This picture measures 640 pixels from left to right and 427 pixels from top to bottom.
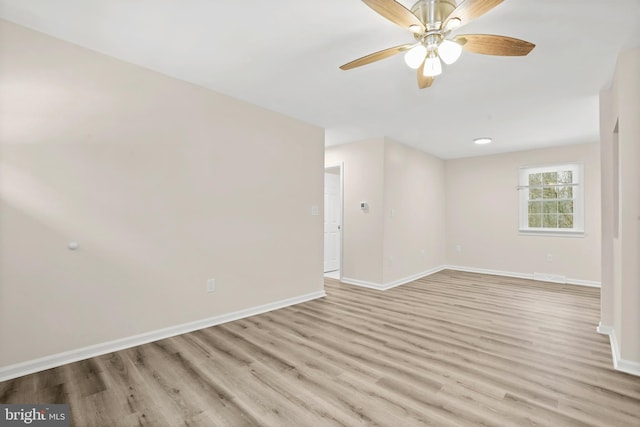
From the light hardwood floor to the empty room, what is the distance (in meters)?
0.02

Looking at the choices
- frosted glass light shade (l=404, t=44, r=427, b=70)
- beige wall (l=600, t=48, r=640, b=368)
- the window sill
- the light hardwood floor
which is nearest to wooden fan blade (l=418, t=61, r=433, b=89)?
frosted glass light shade (l=404, t=44, r=427, b=70)

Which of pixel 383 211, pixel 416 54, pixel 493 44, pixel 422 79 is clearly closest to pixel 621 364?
pixel 493 44

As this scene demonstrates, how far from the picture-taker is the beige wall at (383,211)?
184 inches

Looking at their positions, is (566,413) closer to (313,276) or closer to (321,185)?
(313,276)

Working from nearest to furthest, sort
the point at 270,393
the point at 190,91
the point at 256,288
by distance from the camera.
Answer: the point at 270,393
the point at 190,91
the point at 256,288

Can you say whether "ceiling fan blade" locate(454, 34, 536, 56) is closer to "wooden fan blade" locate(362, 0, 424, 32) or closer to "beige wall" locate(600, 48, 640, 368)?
"wooden fan blade" locate(362, 0, 424, 32)

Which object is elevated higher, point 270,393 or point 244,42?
point 244,42

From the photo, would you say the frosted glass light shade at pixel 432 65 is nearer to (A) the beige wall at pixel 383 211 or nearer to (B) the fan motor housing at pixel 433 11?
(B) the fan motor housing at pixel 433 11

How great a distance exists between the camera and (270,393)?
6.20ft

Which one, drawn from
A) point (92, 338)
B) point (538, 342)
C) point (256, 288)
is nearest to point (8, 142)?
point (92, 338)

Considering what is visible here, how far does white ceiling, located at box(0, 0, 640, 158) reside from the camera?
188 centimetres

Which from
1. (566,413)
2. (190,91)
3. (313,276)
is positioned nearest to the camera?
(566,413)

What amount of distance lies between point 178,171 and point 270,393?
6.72 ft

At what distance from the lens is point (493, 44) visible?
5.84 feet
